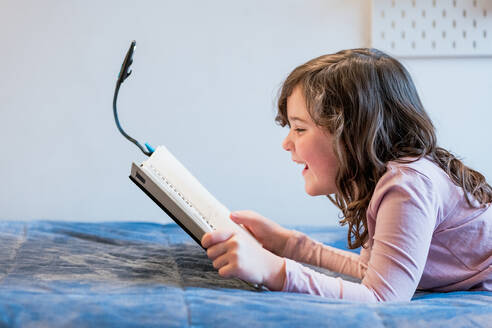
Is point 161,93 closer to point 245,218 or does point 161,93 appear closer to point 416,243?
point 245,218

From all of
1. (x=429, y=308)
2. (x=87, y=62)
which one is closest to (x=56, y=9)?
(x=87, y=62)

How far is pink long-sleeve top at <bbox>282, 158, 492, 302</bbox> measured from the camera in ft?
2.57

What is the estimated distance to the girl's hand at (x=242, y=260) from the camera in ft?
2.49

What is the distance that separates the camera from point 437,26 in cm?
185

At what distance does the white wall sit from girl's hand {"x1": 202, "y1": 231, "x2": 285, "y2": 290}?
104 centimetres

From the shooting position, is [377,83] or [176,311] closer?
[176,311]

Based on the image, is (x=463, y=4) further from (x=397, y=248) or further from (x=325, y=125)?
(x=397, y=248)

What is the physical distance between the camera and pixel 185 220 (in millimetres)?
812

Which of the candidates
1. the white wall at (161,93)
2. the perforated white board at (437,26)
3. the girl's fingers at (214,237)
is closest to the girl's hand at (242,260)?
the girl's fingers at (214,237)

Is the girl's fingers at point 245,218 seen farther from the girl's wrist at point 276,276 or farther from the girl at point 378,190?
the girl's wrist at point 276,276

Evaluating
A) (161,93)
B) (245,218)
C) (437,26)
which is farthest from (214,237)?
(437,26)

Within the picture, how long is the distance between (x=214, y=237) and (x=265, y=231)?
0.28 m

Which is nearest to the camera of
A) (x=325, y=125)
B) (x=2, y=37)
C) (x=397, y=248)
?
(x=397, y=248)

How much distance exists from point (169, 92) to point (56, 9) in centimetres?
41
